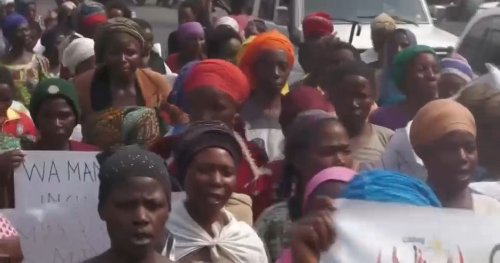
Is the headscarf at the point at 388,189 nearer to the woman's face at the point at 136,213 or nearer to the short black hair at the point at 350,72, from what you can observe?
the woman's face at the point at 136,213

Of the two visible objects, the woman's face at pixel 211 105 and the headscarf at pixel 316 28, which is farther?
the headscarf at pixel 316 28

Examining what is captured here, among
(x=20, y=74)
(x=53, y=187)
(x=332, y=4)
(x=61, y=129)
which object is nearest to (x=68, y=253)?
(x=53, y=187)

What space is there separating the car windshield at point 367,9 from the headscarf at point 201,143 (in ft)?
30.6

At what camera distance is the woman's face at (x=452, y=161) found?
16.0 ft

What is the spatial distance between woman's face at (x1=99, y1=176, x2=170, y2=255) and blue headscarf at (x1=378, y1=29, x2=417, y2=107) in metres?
3.41

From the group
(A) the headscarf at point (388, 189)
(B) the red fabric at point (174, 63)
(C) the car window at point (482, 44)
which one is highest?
(A) the headscarf at point (388, 189)

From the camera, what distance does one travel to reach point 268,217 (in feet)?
17.7

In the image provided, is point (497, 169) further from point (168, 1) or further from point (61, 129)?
point (168, 1)

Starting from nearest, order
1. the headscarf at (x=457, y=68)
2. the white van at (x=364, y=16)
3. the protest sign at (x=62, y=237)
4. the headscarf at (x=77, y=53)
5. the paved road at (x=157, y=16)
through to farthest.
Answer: the protest sign at (x=62, y=237)
the headscarf at (x=457, y=68)
the headscarf at (x=77, y=53)
the white van at (x=364, y=16)
the paved road at (x=157, y=16)

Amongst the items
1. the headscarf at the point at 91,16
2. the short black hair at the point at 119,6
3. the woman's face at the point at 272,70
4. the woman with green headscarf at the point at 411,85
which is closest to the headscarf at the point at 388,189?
the woman with green headscarf at the point at 411,85

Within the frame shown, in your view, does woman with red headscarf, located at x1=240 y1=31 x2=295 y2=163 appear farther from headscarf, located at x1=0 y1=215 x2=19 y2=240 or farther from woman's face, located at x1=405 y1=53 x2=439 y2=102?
headscarf, located at x1=0 y1=215 x2=19 y2=240

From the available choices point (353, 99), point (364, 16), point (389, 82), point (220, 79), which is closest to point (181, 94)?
point (220, 79)

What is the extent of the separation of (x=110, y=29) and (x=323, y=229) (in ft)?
12.4

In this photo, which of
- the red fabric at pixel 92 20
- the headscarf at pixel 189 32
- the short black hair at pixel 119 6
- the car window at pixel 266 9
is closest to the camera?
the headscarf at pixel 189 32
